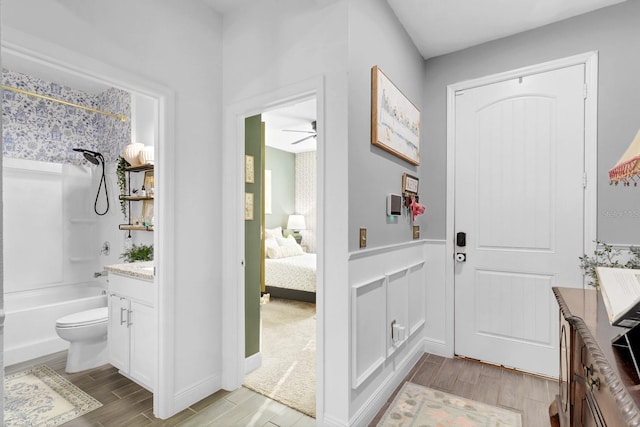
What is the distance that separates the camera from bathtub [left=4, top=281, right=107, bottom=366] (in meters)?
2.82

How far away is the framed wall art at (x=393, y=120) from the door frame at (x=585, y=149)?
324 mm

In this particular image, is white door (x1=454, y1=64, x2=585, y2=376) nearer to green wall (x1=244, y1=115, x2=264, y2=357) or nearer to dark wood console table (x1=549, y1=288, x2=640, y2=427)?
dark wood console table (x1=549, y1=288, x2=640, y2=427)

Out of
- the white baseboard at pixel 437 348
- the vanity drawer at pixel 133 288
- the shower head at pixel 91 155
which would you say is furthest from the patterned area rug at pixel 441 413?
the shower head at pixel 91 155

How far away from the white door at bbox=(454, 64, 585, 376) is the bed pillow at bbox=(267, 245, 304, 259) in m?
2.98

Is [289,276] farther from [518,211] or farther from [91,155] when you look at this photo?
[518,211]

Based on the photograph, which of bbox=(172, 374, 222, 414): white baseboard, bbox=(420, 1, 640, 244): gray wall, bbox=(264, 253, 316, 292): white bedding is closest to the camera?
bbox=(172, 374, 222, 414): white baseboard

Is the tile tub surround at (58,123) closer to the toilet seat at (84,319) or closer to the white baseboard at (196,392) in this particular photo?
the toilet seat at (84,319)

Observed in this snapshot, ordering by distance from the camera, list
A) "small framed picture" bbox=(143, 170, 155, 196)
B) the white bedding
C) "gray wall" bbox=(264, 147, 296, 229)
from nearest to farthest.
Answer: "small framed picture" bbox=(143, 170, 155, 196), the white bedding, "gray wall" bbox=(264, 147, 296, 229)

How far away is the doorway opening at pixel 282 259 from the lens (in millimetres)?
2592

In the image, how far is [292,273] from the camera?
468cm

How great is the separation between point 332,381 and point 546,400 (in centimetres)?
154

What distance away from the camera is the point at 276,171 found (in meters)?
6.74

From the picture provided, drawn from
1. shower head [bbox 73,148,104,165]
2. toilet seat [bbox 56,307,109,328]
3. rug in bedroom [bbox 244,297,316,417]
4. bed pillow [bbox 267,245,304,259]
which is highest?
shower head [bbox 73,148,104,165]

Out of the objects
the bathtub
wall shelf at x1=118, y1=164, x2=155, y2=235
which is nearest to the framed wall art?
wall shelf at x1=118, y1=164, x2=155, y2=235
